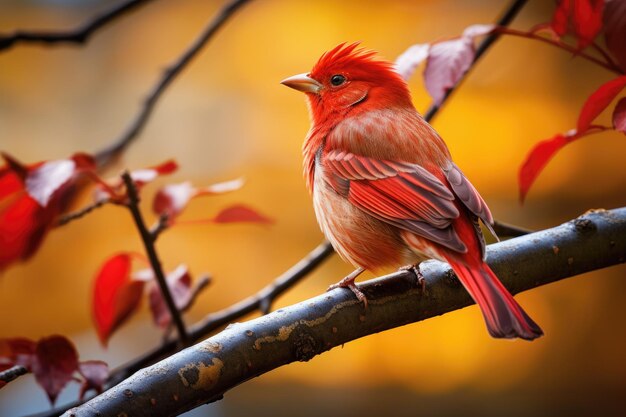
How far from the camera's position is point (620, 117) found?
3.88 ft

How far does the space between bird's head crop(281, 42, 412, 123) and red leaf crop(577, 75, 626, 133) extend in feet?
1.09

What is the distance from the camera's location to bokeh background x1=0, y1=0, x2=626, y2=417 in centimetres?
329

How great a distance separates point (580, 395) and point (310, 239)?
1.36 metres

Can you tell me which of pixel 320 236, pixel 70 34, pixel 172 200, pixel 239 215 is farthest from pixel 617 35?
pixel 320 236

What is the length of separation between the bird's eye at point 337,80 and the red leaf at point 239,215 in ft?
1.19

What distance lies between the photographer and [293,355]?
116cm

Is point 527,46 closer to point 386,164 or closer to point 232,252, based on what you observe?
point 232,252

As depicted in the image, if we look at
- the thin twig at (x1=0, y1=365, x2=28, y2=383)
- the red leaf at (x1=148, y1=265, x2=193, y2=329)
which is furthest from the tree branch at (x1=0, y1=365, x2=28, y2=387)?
the red leaf at (x1=148, y1=265, x2=193, y2=329)

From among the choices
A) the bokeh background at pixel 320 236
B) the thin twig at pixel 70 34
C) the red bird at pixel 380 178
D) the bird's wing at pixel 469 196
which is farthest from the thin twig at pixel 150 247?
the bokeh background at pixel 320 236

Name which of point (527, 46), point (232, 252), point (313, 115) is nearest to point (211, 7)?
point (232, 252)

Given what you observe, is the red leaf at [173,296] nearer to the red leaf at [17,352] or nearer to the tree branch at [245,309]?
the tree branch at [245,309]

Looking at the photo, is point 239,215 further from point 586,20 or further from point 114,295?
point 586,20

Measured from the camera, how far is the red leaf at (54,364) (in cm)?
129

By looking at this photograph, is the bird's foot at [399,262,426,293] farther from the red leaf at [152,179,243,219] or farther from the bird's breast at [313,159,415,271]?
the red leaf at [152,179,243,219]
